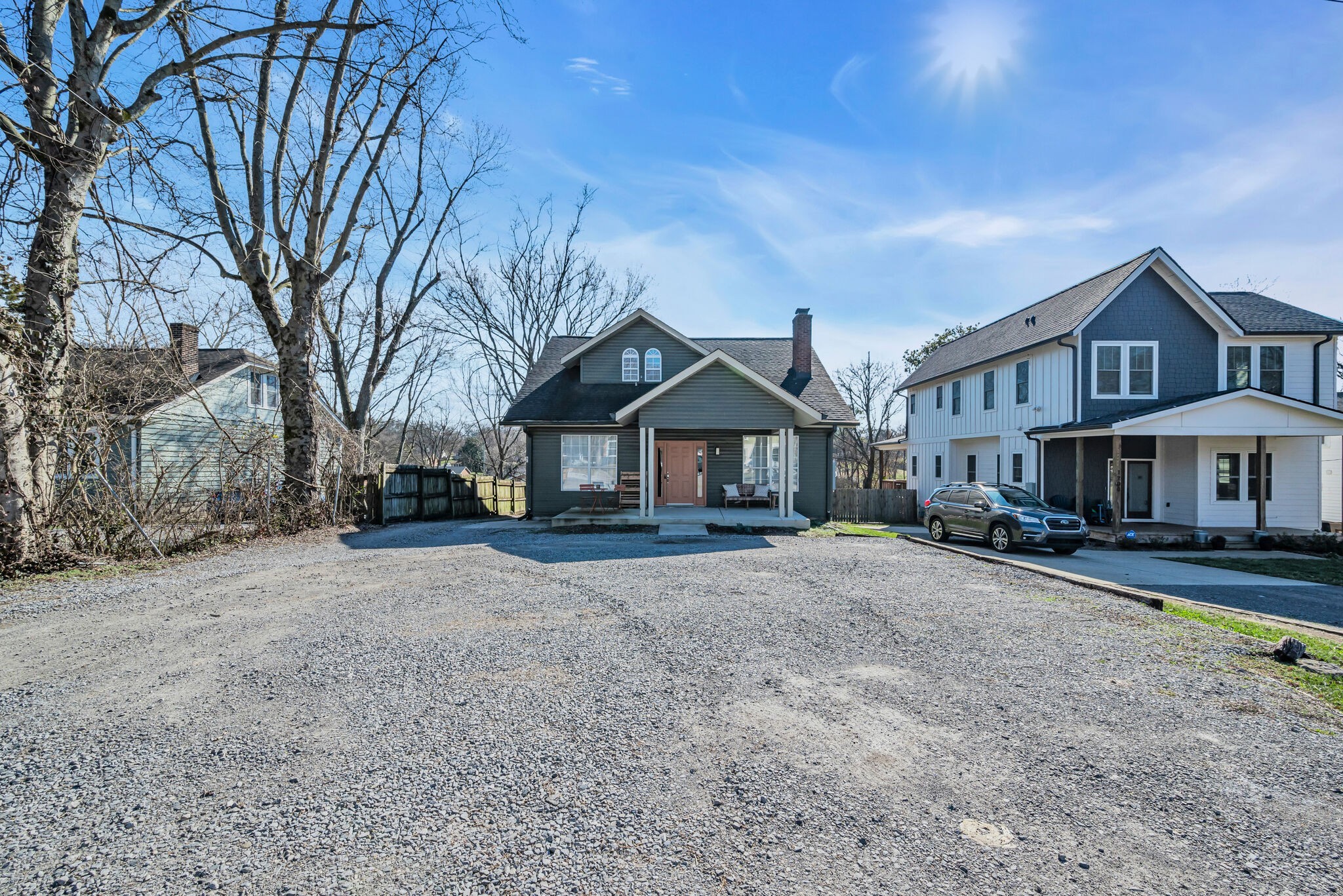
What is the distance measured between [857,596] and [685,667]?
362 centimetres

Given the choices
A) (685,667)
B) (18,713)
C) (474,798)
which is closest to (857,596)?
(685,667)

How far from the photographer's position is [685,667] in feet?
16.4

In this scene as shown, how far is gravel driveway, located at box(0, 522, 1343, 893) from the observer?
258cm

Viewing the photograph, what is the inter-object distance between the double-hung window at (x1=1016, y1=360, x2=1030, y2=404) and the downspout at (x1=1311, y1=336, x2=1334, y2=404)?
7.60 m

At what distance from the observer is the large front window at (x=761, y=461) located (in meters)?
18.1

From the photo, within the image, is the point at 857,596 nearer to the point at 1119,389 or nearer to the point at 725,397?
the point at 725,397

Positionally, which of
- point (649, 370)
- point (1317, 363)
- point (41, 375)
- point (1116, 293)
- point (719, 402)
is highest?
point (1116, 293)

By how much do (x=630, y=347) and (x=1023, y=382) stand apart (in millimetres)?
12532

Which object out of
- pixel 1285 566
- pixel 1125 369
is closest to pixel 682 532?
pixel 1285 566

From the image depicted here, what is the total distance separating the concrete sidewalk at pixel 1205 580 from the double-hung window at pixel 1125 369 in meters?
4.72

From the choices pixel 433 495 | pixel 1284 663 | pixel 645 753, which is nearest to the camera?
pixel 645 753

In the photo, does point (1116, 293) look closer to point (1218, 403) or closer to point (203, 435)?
point (1218, 403)

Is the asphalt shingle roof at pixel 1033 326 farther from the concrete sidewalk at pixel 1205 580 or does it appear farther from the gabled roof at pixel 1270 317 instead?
the concrete sidewalk at pixel 1205 580

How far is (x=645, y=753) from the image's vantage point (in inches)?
139
